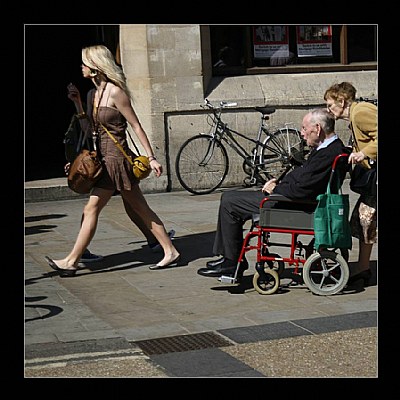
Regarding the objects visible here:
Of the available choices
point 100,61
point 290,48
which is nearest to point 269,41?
point 290,48

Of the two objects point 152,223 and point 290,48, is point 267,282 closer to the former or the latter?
point 152,223

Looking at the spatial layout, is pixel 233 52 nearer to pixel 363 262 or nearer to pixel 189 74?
pixel 189 74

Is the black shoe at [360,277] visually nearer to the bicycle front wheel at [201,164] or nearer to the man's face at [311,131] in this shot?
the man's face at [311,131]

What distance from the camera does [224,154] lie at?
12359mm

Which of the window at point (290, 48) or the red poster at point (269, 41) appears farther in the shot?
the red poster at point (269, 41)

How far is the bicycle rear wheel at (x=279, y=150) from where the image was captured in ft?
41.1

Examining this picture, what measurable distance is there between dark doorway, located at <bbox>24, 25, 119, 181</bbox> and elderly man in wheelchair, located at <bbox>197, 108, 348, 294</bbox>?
24.4ft

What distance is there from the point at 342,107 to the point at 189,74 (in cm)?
526

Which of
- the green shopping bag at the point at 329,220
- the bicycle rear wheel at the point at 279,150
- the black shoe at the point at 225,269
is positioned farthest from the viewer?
the bicycle rear wheel at the point at 279,150

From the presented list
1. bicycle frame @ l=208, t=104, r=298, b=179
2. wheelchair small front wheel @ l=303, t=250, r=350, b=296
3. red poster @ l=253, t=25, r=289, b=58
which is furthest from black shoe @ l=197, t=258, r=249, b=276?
red poster @ l=253, t=25, r=289, b=58

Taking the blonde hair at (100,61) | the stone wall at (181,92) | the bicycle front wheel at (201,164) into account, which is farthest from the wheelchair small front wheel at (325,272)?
the stone wall at (181,92)

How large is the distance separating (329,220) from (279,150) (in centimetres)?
556

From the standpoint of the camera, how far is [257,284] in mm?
7387

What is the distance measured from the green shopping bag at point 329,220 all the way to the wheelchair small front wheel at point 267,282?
1.50 ft
